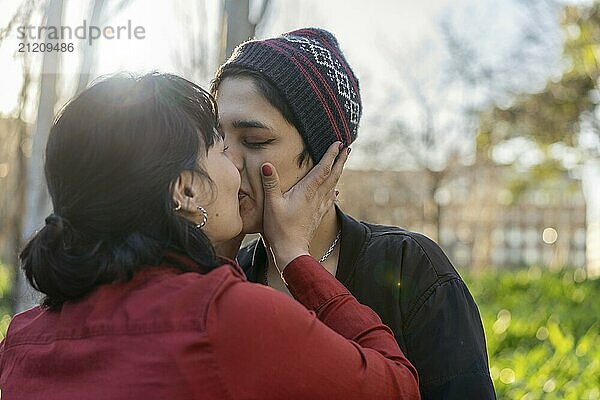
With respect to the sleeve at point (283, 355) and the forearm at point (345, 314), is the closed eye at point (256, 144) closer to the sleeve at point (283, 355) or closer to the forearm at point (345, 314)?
the forearm at point (345, 314)

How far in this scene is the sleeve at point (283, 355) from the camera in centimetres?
148

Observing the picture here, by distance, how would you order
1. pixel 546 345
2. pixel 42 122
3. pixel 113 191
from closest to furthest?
1. pixel 113 191
2. pixel 42 122
3. pixel 546 345

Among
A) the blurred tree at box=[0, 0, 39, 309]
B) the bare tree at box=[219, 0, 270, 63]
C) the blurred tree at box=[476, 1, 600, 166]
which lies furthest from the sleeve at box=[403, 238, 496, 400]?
the blurred tree at box=[476, 1, 600, 166]

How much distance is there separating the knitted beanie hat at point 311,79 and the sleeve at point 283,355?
2.68 ft

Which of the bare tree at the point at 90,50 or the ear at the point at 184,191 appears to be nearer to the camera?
the ear at the point at 184,191

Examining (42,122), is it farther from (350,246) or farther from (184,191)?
(184,191)

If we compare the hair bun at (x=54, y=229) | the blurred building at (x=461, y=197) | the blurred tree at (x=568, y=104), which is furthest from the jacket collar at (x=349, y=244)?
the blurred building at (x=461, y=197)

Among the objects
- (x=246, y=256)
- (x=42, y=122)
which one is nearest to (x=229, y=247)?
(x=246, y=256)

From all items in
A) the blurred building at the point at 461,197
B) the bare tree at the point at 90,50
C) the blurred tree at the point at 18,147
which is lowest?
the blurred building at the point at 461,197

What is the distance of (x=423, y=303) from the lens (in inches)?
82.7

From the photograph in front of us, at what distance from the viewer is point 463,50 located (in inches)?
863

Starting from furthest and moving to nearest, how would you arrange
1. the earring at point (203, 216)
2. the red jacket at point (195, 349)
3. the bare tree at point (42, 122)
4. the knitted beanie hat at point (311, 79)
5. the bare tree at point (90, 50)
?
1. the bare tree at point (90, 50)
2. the bare tree at point (42, 122)
3. the knitted beanie hat at point (311, 79)
4. the earring at point (203, 216)
5. the red jacket at point (195, 349)

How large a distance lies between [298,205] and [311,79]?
34 centimetres

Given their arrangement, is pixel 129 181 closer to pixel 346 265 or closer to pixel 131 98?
pixel 131 98
